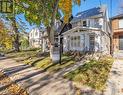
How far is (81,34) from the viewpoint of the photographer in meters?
30.1

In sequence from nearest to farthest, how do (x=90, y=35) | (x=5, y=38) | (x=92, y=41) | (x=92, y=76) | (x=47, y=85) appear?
(x=5, y=38) → (x=47, y=85) → (x=92, y=76) → (x=92, y=41) → (x=90, y=35)

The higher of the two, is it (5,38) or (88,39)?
A: (88,39)

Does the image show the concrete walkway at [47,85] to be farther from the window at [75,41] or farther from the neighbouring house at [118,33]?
the neighbouring house at [118,33]

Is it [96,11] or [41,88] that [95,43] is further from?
[41,88]

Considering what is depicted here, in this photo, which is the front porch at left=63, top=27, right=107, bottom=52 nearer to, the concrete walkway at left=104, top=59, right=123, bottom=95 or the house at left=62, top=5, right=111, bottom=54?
the house at left=62, top=5, right=111, bottom=54

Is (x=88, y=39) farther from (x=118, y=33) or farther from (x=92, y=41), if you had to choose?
(x=118, y=33)

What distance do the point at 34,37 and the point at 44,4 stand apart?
44.3 m

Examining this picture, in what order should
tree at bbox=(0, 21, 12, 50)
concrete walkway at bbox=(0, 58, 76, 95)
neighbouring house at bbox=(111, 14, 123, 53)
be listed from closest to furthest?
tree at bbox=(0, 21, 12, 50) < concrete walkway at bbox=(0, 58, 76, 95) < neighbouring house at bbox=(111, 14, 123, 53)

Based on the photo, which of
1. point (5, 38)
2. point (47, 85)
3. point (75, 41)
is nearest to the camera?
point (5, 38)

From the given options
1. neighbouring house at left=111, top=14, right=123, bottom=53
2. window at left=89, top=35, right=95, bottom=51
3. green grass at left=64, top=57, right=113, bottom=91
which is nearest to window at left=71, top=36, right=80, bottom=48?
window at left=89, top=35, right=95, bottom=51

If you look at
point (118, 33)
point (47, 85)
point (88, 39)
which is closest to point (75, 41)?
point (88, 39)

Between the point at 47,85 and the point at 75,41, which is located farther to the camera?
the point at 75,41

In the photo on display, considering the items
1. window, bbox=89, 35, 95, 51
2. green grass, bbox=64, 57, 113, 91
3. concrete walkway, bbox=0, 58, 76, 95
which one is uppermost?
window, bbox=89, 35, 95, 51

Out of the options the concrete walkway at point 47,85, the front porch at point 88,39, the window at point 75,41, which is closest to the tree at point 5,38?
the concrete walkway at point 47,85
